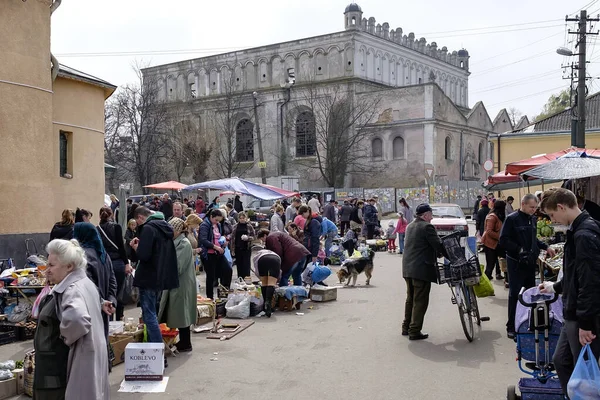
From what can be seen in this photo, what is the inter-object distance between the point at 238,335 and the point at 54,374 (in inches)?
206

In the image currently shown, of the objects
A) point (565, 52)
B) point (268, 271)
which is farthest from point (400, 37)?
point (268, 271)

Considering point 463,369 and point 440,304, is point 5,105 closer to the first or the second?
point 440,304

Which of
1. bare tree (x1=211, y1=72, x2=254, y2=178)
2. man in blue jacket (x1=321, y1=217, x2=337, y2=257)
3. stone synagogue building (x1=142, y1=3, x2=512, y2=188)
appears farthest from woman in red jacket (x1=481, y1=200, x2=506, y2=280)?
bare tree (x1=211, y1=72, x2=254, y2=178)

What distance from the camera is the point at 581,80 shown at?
78.9 ft

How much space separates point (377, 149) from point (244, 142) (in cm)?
1259

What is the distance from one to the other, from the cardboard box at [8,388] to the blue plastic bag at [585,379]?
552 centimetres

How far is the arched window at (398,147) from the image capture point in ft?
168

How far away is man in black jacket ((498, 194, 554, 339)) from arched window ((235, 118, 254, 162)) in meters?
48.9

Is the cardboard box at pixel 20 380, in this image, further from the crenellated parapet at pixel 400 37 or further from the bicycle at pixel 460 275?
the crenellated parapet at pixel 400 37

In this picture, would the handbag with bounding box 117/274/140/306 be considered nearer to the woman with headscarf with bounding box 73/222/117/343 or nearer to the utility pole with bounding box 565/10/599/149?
the woman with headscarf with bounding box 73/222/117/343

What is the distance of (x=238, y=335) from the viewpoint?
31.6 feet

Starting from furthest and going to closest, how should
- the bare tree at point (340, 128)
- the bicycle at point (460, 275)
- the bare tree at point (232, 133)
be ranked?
the bare tree at point (232, 133) → the bare tree at point (340, 128) → the bicycle at point (460, 275)

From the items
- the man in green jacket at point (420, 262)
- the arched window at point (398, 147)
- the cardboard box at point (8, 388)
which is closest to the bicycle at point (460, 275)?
the man in green jacket at point (420, 262)

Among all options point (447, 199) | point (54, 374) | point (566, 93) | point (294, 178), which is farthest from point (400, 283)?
point (566, 93)
